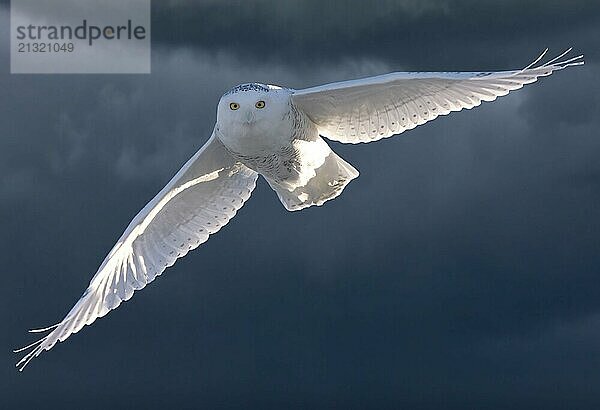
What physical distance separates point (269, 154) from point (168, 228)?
3221 millimetres

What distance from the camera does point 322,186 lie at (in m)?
19.4

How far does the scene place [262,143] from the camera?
56.7ft

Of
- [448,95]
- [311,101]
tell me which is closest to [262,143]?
[311,101]

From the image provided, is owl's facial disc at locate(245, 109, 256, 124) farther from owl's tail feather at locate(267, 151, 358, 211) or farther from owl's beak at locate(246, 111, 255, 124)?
owl's tail feather at locate(267, 151, 358, 211)

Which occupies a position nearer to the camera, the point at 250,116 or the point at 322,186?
the point at 250,116

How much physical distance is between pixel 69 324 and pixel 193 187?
9.62ft

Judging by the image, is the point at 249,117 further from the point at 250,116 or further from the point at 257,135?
the point at 257,135

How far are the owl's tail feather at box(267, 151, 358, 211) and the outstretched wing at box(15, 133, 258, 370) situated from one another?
1.00 meters

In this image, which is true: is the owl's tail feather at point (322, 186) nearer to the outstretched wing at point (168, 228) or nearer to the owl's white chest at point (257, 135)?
the outstretched wing at point (168, 228)

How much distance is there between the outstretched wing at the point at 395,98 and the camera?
17641 millimetres

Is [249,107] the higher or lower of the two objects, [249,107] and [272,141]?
the higher

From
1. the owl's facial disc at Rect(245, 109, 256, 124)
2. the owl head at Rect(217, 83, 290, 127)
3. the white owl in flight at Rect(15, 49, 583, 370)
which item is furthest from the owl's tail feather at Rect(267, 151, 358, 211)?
the owl's facial disc at Rect(245, 109, 256, 124)

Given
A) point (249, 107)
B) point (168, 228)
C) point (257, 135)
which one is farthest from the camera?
point (168, 228)

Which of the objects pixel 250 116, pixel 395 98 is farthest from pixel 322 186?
pixel 250 116
